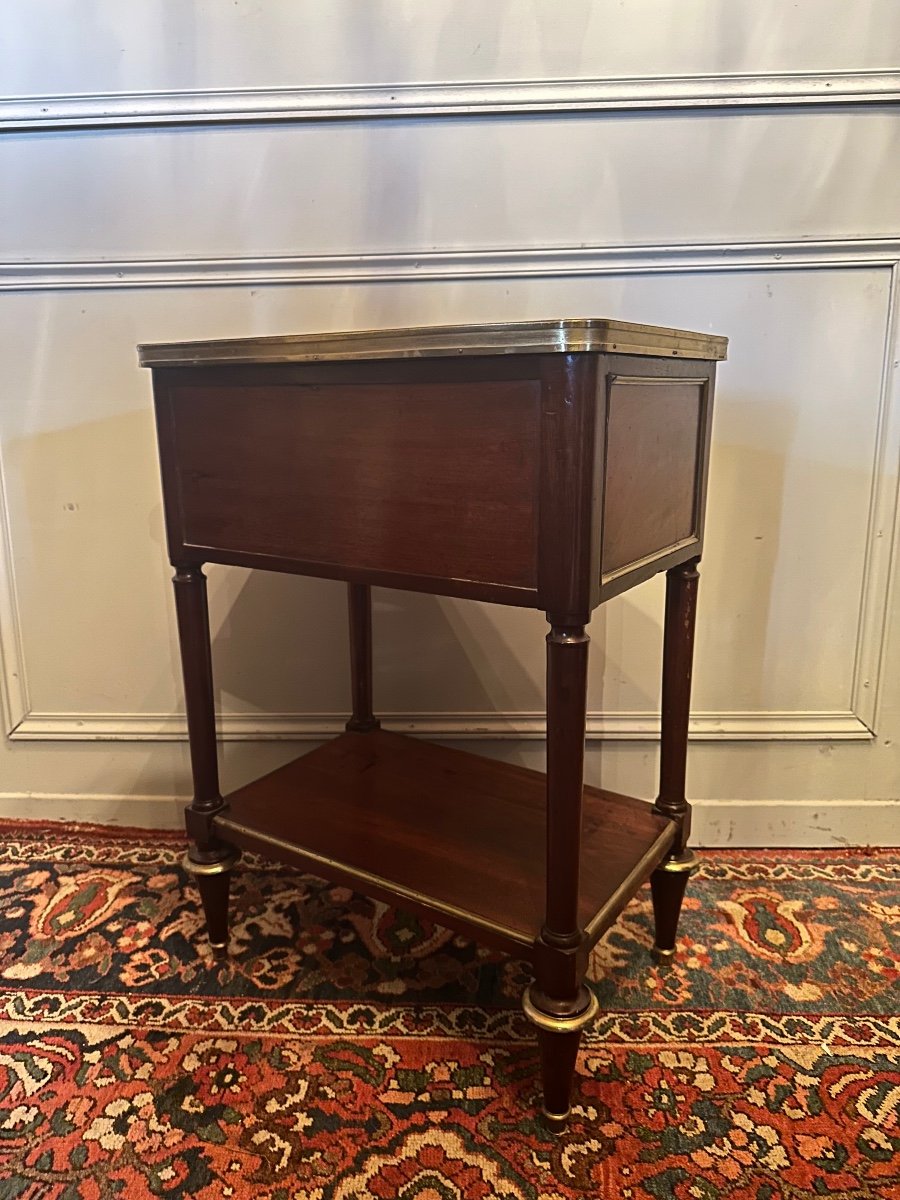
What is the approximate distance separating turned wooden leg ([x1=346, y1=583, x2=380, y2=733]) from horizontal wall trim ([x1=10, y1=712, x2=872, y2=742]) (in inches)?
4.0

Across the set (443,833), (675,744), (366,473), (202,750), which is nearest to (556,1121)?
(443,833)

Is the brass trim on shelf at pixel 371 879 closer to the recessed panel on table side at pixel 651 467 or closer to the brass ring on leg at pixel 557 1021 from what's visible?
the brass ring on leg at pixel 557 1021

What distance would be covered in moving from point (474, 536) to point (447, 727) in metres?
0.79

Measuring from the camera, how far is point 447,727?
1.59m

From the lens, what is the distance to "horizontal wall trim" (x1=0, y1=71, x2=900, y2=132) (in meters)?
1.31

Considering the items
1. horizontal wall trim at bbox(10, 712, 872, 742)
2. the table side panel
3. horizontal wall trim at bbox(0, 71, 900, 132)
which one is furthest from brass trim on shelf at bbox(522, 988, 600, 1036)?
horizontal wall trim at bbox(0, 71, 900, 132)

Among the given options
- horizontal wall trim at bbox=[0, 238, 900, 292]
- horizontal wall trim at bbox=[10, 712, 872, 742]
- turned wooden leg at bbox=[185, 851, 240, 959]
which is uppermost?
horizontal wall trim at bbox=[0, 238, 900, 292]

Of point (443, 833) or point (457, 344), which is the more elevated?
point (457, 344)

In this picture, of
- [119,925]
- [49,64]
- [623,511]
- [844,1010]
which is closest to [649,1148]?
[844,1010]

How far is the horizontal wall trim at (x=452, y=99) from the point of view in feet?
4.30

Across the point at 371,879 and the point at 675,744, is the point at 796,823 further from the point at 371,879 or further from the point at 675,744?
the point at 371,879

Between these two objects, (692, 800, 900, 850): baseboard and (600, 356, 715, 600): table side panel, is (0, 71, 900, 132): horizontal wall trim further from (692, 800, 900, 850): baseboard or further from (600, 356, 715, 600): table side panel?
(692, 800, 900, 850): baseboard

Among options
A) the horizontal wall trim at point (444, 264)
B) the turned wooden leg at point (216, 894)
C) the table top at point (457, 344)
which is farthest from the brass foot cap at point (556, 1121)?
the horizontal wall trim at point (444, 264)

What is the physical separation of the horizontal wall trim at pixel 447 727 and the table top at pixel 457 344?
74 centimetres
